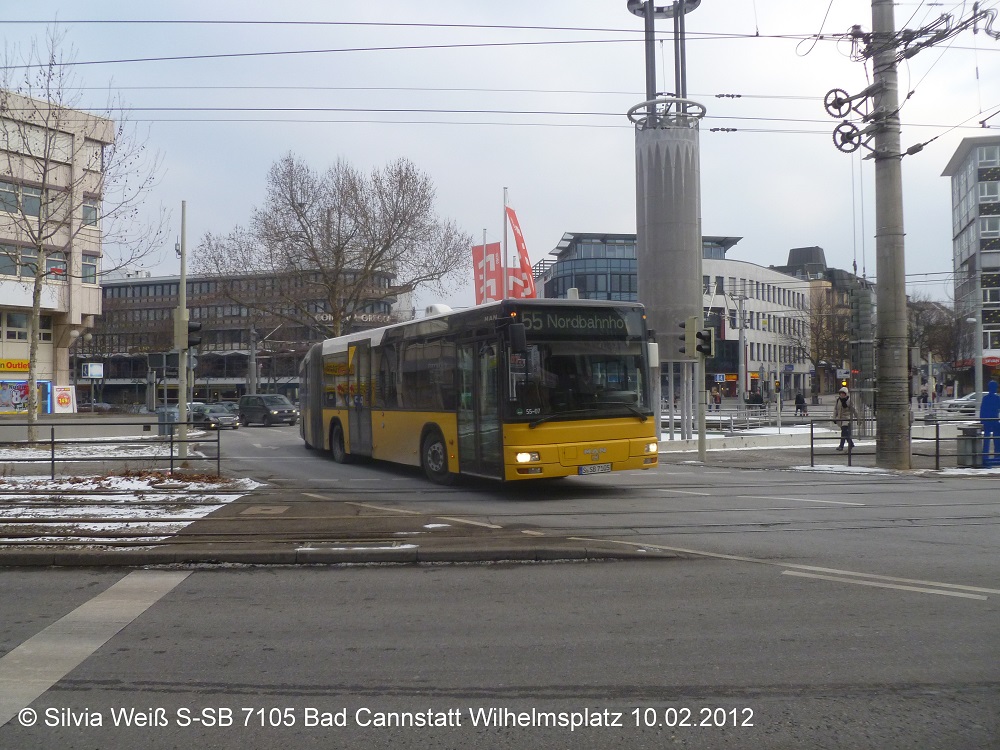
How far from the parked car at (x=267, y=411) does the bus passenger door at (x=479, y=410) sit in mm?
33497

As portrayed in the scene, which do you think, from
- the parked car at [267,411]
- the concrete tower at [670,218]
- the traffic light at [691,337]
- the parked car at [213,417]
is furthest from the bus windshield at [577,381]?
the parked car at [267,411]

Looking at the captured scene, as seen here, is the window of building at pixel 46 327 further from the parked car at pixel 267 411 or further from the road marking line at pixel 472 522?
the road marking line at pixel 472 522

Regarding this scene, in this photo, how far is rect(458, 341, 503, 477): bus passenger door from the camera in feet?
41.2

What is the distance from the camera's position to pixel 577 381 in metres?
12.6

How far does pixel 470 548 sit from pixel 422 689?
3534mm

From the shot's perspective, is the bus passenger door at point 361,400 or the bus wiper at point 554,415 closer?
the bus wiper at point 554,415

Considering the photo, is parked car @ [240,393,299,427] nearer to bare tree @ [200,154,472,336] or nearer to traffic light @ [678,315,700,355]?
bare tree @ [200,154,472,336]

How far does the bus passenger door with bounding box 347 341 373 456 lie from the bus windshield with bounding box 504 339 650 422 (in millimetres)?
5912

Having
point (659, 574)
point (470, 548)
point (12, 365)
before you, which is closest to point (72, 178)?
point (470, 548)

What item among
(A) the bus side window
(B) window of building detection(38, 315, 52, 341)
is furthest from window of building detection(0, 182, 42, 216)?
(B) window of building detection(38, 315, 52, 341)

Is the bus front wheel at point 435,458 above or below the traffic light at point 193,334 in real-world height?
below

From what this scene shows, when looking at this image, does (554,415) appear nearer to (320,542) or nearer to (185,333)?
(320,542)

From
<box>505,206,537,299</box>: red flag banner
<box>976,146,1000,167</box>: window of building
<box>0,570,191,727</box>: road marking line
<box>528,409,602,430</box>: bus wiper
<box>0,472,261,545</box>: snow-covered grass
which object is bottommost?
<box>0,570,191,727</box>: road marking line

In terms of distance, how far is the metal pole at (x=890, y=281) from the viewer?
17.8 meters
